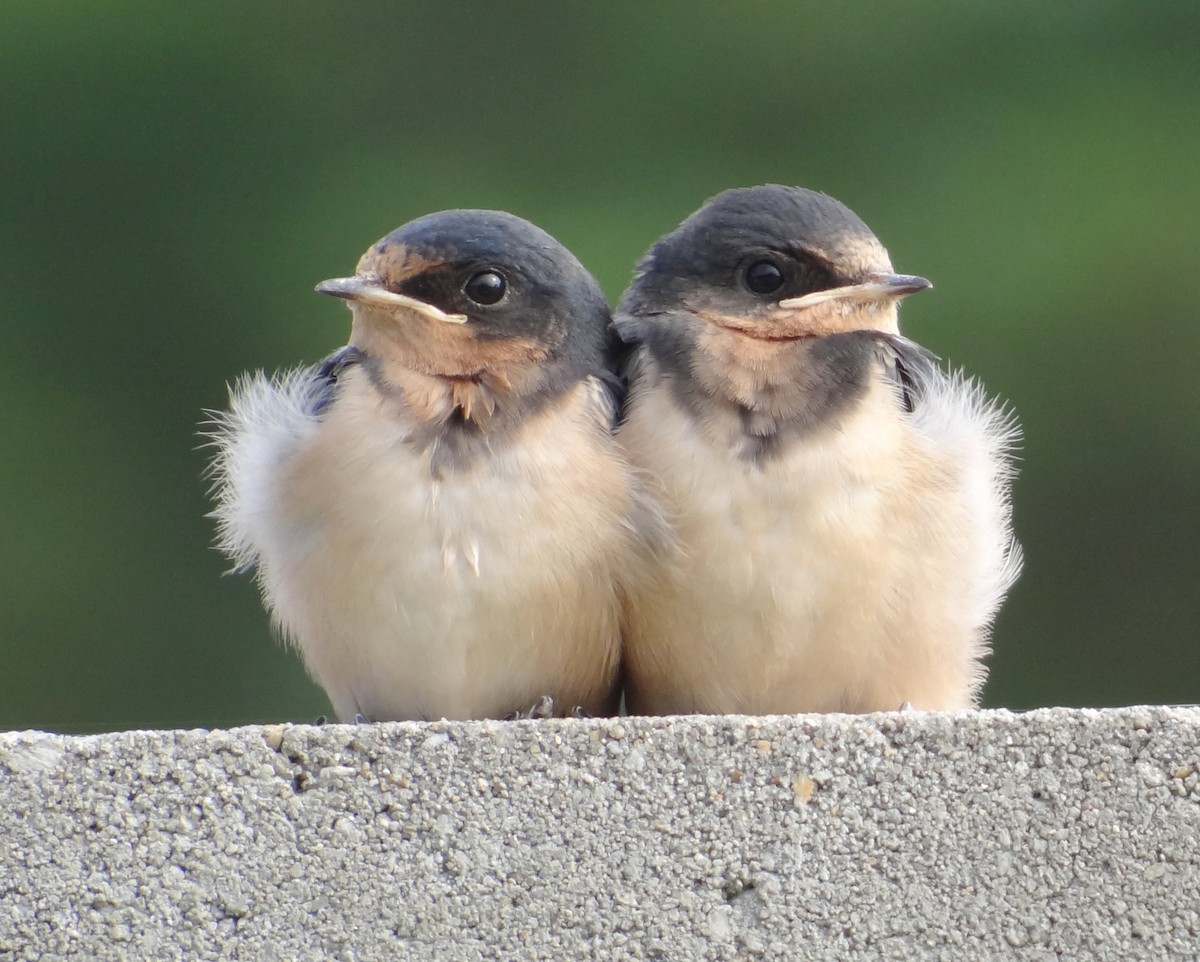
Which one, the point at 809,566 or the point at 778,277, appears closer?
the point at 809,566

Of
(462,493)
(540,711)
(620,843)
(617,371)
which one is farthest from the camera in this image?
(617,371)

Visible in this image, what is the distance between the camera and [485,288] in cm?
195

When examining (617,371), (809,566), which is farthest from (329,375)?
(809,566)

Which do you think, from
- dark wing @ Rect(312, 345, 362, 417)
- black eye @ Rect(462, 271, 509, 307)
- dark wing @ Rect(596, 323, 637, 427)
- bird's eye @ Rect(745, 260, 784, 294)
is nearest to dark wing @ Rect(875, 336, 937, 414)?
bird's eye @ Rect(745, 260, 784, 294)

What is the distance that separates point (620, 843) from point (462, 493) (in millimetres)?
502

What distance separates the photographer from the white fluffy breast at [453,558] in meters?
1.85

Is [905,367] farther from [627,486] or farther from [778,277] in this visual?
[627,486]

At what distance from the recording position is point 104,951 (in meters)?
1.41

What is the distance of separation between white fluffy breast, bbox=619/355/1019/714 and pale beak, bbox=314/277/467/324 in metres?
0.21

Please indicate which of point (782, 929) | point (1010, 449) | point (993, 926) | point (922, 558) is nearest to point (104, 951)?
point (782, 929)

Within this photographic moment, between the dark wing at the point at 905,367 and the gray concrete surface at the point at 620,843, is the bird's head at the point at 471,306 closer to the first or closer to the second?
the dark wing at the point at 905,367

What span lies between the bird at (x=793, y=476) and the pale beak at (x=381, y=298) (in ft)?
0.69

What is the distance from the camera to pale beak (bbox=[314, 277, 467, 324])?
6.31 ft

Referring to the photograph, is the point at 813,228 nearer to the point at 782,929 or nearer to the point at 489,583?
the point at 489,583
